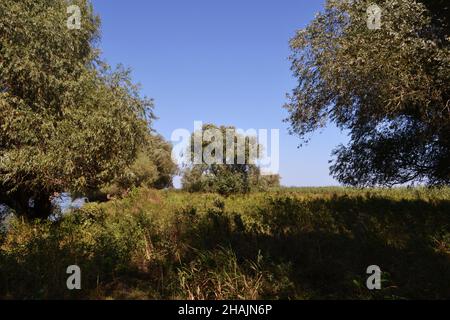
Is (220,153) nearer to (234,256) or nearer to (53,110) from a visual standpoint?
(53,110)

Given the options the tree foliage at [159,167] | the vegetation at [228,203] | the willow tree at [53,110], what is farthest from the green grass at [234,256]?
the tree foliage at [159,167]

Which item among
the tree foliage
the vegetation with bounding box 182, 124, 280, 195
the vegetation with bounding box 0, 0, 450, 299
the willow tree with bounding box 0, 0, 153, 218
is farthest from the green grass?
the tree foliage

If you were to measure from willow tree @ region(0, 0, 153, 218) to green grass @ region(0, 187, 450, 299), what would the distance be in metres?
2.49

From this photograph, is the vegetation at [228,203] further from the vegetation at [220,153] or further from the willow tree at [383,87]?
the vegetation at [220,153]

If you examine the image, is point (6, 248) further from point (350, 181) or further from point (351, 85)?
point (350, 181)

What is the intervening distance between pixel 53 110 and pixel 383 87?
45.9 feet

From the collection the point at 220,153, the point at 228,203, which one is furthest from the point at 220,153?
the point at 228,203

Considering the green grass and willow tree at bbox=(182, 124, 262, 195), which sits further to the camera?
willow tree at bbox=(182, 124, 262, 195)

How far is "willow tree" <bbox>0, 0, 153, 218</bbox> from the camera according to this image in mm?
15359

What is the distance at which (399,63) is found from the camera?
15766mm

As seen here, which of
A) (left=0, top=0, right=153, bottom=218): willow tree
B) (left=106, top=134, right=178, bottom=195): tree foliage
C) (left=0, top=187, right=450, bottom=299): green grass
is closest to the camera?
(left=0, top=187, right=450, bottom=299): green grass

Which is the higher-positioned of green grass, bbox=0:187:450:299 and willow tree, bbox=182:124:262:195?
willow tree, bbox=182:124:262:195

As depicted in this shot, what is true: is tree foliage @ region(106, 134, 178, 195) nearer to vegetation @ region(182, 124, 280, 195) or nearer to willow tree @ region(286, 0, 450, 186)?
vegetation @ region(182, 124, 280, 195)

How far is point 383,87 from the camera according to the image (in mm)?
15586
